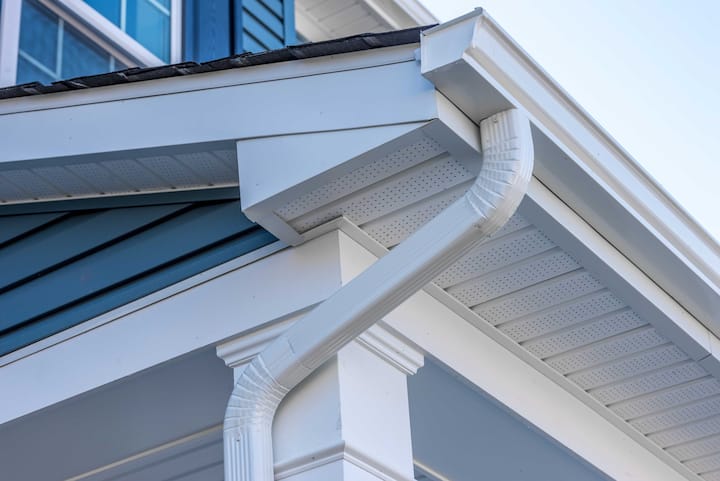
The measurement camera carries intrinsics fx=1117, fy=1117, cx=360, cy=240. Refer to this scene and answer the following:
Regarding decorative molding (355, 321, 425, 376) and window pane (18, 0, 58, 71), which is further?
window pane (18, 0, 58, 71)

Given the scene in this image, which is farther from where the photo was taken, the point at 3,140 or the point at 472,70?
the point at 3,140

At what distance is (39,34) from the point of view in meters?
4.46

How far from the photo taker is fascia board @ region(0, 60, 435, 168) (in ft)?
8.79

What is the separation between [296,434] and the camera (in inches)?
106

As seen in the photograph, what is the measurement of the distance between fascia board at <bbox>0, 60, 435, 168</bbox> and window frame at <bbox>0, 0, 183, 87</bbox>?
3.69 feet

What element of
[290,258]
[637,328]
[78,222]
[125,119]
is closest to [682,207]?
[637,328]

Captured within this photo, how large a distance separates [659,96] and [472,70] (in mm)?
8635

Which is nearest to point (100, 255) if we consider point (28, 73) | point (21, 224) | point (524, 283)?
point (21, 224)

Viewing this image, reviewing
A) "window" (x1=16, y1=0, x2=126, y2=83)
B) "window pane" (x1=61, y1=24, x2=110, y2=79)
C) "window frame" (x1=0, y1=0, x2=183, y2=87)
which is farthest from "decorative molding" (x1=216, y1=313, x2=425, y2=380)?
"window pane" (x1=61, y1=24, x2=110, y2=79)

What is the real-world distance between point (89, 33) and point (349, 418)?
2.61 m

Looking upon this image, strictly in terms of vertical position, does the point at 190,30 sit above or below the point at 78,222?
above

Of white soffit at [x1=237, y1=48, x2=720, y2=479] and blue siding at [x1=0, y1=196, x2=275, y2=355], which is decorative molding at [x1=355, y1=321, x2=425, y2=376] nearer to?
white soffit at [x1=237, y1=48, x2=720, y2=479]

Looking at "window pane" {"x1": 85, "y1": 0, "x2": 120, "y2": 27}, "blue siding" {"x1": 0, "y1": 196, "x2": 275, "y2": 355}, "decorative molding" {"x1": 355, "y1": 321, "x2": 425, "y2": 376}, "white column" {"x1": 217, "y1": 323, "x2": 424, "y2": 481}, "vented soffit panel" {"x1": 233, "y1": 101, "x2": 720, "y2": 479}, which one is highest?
"window pane" {"x1": 85, "y1": 0, "x2": 120, "y2": 27}

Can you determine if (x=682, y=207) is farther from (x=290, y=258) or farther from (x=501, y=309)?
(x=290, y=258)
